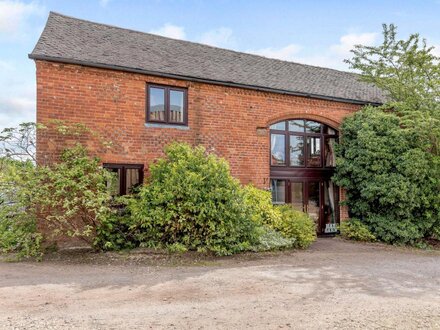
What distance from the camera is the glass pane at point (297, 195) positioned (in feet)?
42.9

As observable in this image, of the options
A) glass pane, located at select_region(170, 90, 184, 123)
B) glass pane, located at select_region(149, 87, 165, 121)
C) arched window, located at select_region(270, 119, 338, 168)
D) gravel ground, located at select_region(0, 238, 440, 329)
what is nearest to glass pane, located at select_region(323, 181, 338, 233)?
arched window, located at select_region(270, 119, 338, 168)

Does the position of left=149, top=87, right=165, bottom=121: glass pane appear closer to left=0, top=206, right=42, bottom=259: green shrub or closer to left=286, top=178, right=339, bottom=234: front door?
left=0, top=206, right=42, bottom=259: green shrub

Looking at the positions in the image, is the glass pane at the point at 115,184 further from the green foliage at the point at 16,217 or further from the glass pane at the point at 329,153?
the glass pane at the point at 329,153

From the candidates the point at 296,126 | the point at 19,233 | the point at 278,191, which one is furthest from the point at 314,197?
the point at 19,233

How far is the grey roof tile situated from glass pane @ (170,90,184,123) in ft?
1.90

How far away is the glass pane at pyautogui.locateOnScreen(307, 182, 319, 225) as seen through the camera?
524 inches

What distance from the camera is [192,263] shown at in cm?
805

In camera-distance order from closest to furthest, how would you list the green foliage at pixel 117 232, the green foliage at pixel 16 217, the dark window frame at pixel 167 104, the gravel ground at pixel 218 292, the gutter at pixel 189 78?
the gravel ground at pixel 218 292
the green foliage at pixel 16 217
the green foliage at pixel 117 232
the gutter at pixel 189 78
the dark window frame at pixel 167 104

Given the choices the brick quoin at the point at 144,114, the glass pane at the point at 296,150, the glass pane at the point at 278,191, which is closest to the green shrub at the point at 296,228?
the brick quoin at the point at 144,114

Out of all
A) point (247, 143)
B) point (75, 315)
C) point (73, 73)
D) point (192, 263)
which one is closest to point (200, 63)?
point (247, 143)

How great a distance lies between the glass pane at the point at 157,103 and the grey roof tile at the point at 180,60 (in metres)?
0.57

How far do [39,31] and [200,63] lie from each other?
17.4ft

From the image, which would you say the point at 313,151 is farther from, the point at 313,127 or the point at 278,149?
the point at 278,149

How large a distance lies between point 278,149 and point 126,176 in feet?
18.7
